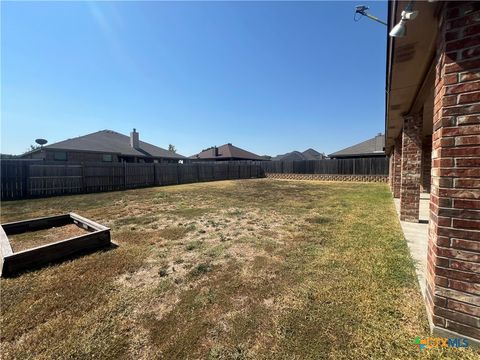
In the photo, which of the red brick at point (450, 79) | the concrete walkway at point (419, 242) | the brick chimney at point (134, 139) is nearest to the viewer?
the red brick at point (450, 79)

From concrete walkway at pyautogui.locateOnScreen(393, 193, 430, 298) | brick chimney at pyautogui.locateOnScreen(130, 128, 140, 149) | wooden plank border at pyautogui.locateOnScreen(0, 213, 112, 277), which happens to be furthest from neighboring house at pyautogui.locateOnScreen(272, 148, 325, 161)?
wooden plank border at pyautogui.locateOnScreen(0, 213, 112, 277)

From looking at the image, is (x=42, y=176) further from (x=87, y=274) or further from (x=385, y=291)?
(x=385, y=291)

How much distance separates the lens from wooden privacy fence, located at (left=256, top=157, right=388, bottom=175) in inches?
731

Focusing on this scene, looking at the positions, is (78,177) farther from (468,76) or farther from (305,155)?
(305,155)

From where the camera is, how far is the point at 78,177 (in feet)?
41.8

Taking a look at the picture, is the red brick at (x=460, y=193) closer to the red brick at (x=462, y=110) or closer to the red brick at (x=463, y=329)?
the red brick at (x=462, y=110)

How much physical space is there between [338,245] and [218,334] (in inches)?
114

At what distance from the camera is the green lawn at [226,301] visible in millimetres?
1874

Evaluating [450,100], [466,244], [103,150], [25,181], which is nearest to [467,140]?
[450,100]

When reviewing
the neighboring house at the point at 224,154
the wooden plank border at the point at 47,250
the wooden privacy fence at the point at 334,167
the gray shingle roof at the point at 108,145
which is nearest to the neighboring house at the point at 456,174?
Answer: the wooden plank border at the point at 47,250

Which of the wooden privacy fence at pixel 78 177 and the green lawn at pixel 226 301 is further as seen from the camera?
the wooden privacy fence at pixel 78 177

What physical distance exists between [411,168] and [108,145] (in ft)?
75.0

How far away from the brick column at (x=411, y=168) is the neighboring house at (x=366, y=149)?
17.7m

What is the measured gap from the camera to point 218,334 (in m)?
2.02
